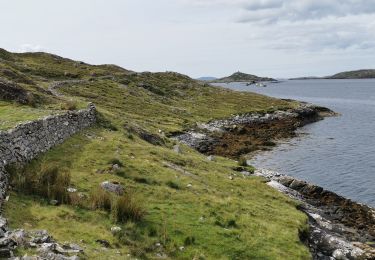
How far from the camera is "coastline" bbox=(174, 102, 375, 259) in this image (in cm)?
2669

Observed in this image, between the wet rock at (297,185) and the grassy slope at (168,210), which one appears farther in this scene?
the wet rock at (297,185)

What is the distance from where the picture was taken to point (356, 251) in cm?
2645

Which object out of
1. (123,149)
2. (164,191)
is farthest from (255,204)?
(123,149)

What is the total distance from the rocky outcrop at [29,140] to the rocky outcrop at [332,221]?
57.2 ft

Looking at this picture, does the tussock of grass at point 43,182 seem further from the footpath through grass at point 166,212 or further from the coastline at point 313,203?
the coastline at point 313,203

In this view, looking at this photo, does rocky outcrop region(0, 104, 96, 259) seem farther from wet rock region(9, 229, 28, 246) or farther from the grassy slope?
the grassy slope

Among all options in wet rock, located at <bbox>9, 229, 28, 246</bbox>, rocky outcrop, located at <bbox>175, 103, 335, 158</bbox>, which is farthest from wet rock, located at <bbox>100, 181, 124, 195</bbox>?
rocky outcrop, located at <bbox>175, 103, 335, 158</bbox>

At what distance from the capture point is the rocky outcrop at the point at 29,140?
14.5 meters

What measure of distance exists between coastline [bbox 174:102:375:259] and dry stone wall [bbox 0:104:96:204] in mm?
17286

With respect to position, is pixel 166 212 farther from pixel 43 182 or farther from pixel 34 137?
pixel 34 137

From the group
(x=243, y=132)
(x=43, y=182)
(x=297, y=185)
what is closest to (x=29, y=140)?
(x=43, y=182)

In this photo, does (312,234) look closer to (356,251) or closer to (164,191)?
(356,251)

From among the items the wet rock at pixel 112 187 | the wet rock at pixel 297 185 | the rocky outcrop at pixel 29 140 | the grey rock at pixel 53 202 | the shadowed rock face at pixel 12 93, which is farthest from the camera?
the wet rock at pixel 297 185

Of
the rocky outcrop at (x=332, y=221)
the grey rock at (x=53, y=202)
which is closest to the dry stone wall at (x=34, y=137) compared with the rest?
the grey rock at (x=53, y=202)
